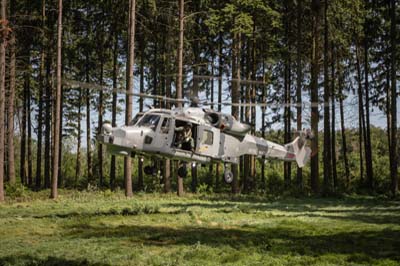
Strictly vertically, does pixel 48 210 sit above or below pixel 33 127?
below

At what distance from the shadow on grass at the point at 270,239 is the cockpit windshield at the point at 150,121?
132 inches

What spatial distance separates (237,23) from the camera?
28609 millimetres

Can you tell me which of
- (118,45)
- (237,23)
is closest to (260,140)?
(237,23)

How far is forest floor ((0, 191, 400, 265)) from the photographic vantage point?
1220 centimetres

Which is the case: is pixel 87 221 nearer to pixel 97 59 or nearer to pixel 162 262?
pixel 162 262

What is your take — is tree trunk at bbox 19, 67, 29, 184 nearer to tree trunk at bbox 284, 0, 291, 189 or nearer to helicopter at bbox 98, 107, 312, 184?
tree trunk at bbox 284, 0, 291, 189

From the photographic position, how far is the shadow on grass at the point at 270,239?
514 inches

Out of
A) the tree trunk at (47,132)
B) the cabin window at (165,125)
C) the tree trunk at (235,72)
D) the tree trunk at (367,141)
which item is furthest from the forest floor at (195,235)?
the tree trunk at (47,132)

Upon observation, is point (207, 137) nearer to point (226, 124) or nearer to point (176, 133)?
→ point (226, 124)

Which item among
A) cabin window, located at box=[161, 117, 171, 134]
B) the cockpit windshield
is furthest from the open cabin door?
the cockpit windshield

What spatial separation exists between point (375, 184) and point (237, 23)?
53.0ft

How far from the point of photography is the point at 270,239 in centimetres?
1444

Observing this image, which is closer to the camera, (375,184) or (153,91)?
(375,184)

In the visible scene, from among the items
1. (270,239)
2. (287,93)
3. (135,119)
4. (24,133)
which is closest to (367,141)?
(287,93)
